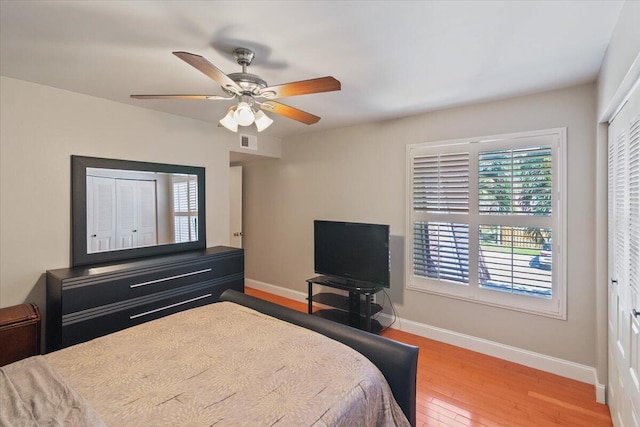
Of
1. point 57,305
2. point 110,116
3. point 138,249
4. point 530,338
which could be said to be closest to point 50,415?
point 57,305

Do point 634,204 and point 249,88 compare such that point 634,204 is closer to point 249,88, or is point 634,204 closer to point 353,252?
point 249,88

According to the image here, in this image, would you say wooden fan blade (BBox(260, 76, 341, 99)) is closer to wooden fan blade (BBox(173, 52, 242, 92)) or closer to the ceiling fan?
the ceiling fan

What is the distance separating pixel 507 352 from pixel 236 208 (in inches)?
157

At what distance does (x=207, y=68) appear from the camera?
1.51m

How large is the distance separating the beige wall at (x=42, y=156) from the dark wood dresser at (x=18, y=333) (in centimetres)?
34

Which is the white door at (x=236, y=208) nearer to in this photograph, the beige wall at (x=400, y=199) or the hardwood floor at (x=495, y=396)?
the beige wall at (x=400, y=199)

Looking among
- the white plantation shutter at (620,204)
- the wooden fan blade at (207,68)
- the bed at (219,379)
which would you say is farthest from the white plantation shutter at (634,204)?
the wooden fan blade at (207,68)

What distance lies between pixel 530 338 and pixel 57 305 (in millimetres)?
3903

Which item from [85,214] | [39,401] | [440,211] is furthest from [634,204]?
[85,214]

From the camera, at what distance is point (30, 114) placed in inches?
95.3

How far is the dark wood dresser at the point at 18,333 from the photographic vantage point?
2.07 metres

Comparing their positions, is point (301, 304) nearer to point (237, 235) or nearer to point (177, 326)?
point (237, 235)

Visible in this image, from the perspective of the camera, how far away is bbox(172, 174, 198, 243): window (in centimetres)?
338

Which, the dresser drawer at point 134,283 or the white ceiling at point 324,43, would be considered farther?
the dresser drawer at point 134,283
